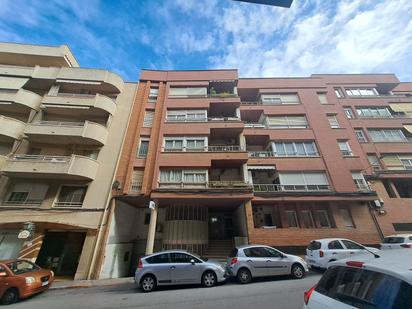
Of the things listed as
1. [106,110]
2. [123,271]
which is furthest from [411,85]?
[123,271]

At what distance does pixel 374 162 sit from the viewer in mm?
18625

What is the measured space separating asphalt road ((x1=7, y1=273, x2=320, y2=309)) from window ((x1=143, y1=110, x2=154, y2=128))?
12275 mm

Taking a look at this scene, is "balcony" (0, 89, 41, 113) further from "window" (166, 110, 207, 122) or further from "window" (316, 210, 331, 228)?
"window" (316, 210, 331, 228)

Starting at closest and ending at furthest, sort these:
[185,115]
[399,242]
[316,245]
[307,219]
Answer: [316,245] → [399,242] → [307,219] → [185,115]

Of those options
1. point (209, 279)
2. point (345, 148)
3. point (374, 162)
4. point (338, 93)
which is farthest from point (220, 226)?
point (338, 93)

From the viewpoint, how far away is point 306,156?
16531 mm

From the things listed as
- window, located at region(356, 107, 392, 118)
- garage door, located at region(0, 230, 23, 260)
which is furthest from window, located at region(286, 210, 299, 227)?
garage door, located at region(0, 230, 23, 260)

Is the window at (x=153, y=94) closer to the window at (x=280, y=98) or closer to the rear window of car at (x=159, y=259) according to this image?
the window at (x=280, y=98)

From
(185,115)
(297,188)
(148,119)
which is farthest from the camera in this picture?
(185,115)

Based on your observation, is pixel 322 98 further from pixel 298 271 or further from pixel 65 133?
pixel 65 133

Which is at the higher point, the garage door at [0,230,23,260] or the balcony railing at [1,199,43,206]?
the balcony railing at [1,199,43,206]

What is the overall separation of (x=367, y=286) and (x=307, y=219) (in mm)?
15006

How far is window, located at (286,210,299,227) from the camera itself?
591 inches

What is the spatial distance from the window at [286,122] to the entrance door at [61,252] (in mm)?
18540
